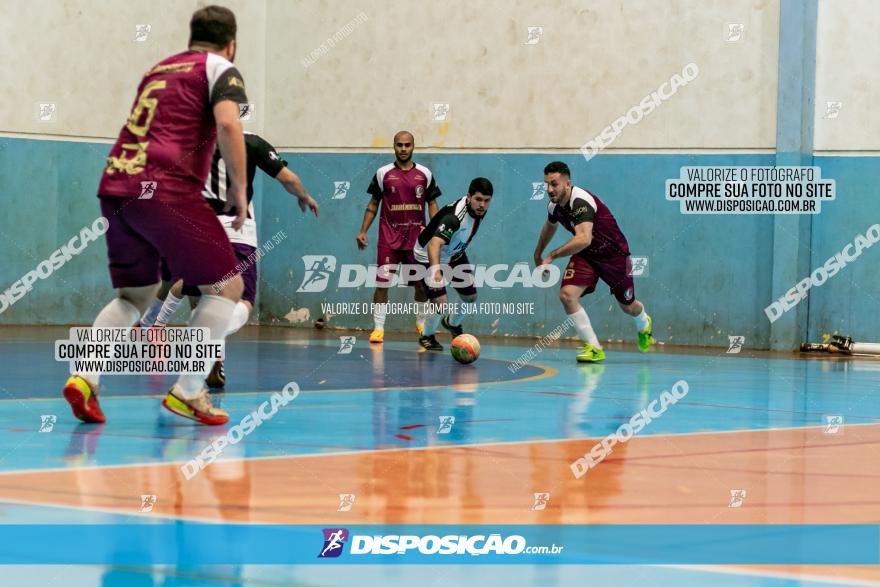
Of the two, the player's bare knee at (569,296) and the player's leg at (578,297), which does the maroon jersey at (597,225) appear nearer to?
the player's leg at (578,297)

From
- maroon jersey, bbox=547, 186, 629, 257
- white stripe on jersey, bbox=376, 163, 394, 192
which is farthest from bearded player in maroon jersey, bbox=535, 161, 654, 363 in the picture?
white stripe on jersey, bbox=376, 163, 394, 192

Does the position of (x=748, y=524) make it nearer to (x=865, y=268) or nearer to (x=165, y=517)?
(x=165, y=517)

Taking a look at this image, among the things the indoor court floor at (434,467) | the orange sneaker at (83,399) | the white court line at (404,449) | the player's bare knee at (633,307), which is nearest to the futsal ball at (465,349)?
the indoor court floor at (434,467)

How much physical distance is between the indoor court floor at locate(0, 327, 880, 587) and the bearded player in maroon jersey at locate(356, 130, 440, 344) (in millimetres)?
5110

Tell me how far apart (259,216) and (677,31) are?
22.7 feet

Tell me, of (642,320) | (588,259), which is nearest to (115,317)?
(588,259)

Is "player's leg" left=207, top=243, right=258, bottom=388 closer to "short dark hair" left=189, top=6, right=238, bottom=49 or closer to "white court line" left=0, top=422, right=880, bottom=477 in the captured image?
"short dark hair" left=189, top=6, right=238, bottom=49

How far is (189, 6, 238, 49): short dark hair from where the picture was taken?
24.4ft

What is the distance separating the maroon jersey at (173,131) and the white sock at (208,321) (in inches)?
26.4

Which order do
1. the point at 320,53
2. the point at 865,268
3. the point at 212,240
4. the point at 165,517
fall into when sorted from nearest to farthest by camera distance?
the point at 165,517, the point at 212,240, the point at 865,268, the point at 320,53

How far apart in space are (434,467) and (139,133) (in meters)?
2.48

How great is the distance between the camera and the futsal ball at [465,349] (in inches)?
506

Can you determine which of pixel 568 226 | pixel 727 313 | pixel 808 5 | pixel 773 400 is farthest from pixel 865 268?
pixel 773 400

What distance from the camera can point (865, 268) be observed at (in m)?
17.5
